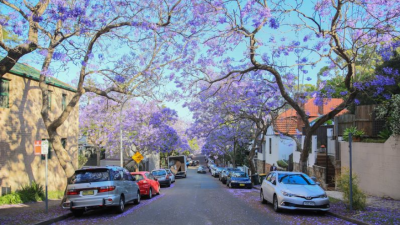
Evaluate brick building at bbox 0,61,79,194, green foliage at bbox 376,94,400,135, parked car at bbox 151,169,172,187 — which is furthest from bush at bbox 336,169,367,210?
parked car at bbox 151,169,172,187

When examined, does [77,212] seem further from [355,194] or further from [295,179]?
[355,194]

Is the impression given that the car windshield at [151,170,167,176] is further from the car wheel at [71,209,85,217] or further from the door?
the car wheel at [71,209,85,217]

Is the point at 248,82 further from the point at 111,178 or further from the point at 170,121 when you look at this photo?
the point at 170,121

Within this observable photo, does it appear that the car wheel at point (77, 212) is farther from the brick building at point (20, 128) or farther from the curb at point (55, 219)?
the brick building at point (20, 128)

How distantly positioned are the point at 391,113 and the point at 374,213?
581 centimetres

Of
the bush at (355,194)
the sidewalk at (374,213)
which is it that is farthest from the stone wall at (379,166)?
the bush at (355,194)

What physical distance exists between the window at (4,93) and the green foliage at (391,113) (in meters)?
16.8

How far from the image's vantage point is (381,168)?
A: 15672mm

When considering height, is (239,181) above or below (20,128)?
below

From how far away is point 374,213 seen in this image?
1112cm

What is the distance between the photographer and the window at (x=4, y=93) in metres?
16.6

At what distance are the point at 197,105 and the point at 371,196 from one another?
15.1 metres

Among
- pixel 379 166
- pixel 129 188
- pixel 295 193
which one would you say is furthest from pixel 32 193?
pixel 379 166

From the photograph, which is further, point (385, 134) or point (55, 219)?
point (385, 134)
